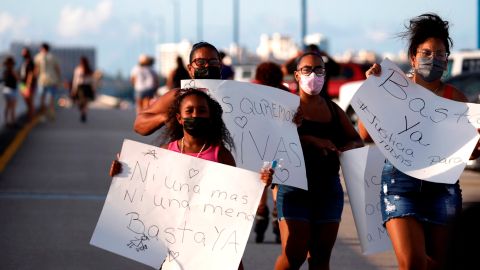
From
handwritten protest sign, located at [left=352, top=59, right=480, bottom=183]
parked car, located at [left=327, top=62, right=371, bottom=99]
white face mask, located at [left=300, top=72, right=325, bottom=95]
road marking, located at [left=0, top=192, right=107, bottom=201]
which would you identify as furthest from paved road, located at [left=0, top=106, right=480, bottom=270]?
parked car, located at [left=327, top=62, right=371, bottom=99]

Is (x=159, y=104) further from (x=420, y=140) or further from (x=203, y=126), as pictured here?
(x=420, y=140)

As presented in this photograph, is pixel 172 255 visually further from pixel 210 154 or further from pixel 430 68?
pixel 430 68

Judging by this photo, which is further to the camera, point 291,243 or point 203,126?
point 291,243

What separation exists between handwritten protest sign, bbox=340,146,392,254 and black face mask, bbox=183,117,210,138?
129 cm

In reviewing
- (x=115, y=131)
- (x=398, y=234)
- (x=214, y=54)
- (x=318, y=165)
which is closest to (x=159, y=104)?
(x=214, y=54)

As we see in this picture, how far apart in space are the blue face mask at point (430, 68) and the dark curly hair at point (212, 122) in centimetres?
105

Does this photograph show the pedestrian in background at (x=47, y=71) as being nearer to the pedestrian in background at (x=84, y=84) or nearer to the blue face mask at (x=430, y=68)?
the pedestrian in background at (x=84, y=84)

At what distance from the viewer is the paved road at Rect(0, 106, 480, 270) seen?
10.0 metres

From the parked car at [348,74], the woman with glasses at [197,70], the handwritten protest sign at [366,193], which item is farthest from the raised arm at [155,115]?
the parked car at [348,74]

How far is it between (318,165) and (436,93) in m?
0.85

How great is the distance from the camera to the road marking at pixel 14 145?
A: 19756 mm

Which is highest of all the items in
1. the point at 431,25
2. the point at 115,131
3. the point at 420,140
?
the point at 431,25

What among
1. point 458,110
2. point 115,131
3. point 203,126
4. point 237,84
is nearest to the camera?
point 203,126

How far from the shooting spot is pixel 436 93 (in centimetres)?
677
